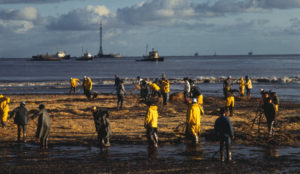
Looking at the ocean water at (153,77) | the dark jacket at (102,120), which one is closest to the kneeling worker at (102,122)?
the dark jacket at (102,120)

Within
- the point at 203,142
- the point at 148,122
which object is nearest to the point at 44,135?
the point at 148,122

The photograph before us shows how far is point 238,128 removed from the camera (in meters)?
16.7

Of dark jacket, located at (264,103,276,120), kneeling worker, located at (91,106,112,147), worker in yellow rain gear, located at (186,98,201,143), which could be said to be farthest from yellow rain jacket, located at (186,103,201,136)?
dark jacket, located at (264,103,276,120)

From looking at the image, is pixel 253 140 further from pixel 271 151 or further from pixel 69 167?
pixel 69 167

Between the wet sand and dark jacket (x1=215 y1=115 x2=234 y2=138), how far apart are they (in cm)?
82

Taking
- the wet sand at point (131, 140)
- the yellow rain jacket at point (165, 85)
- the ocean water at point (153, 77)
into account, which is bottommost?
the wet sand at point (131, 140)

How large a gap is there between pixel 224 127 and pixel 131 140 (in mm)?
4430

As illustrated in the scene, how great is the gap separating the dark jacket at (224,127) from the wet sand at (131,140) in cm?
82

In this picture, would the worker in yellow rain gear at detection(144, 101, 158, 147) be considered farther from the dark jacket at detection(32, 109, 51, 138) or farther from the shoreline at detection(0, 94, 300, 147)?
the dark jacket at detection(32, 109, 51, 138)

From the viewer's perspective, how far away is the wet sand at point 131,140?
35.7 ft

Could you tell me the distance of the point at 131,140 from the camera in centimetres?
1455

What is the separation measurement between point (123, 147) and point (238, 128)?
17.8 ft

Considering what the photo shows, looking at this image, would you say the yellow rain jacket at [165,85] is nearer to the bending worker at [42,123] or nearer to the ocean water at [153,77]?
the bending worker at [42,123]

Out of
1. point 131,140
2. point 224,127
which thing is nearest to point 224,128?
point 224,127
